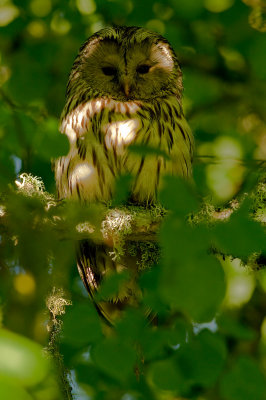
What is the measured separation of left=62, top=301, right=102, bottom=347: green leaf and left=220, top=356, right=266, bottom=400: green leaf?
0.50 m

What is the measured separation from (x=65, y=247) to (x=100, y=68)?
1.87m

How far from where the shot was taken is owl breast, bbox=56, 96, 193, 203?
337 centimetres

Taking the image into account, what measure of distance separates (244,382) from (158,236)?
2.40 feet

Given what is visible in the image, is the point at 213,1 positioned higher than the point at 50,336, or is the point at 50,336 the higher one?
the point at 213,1

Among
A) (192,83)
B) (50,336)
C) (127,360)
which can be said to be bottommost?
(50,336)

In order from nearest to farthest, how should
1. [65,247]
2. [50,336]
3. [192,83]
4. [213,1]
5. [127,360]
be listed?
[127,360], [65,247], [50,336], [213,1], [192,83]

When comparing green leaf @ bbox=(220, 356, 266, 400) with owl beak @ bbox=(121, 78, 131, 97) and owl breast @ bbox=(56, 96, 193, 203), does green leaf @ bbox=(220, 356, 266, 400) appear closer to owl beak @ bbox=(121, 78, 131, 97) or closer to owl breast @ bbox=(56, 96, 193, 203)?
owl breast @ bbox=(56, 96, 193, 203)

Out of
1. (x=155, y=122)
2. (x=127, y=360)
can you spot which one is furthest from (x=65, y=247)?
(x=155, y=122)

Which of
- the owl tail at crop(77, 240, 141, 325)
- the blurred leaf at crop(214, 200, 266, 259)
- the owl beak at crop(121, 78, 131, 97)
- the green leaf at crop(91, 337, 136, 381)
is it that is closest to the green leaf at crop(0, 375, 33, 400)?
the green leaf at crop(91, 337, 136, 381)

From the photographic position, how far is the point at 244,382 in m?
2.03

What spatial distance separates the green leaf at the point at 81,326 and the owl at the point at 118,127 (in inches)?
34.1

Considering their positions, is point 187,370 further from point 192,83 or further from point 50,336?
point 192,83

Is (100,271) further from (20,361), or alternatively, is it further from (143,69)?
(20,361)

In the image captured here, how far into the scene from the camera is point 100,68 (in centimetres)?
395
